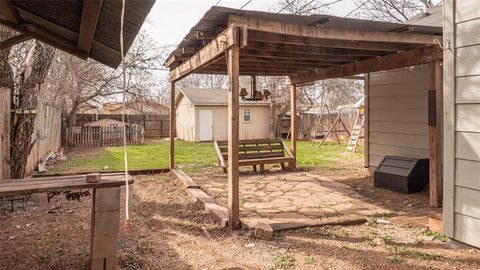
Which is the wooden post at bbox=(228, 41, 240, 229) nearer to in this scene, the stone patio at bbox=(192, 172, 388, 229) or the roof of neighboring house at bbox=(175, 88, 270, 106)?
the stone patio at bbox=(192, 172, 388, 229)

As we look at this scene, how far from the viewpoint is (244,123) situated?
820 inches

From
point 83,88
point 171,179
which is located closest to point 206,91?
point 83,88

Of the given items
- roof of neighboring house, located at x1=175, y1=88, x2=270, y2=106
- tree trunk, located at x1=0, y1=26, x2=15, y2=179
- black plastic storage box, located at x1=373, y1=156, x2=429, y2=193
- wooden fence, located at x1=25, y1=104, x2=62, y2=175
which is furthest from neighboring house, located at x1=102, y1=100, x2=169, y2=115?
black plastic storage box, located at x1=373, y1=156, x2=429, y2=193

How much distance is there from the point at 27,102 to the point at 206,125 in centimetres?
1366

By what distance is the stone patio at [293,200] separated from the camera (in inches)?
186

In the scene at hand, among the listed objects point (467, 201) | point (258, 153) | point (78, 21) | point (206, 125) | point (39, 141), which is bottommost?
point (467, 201)

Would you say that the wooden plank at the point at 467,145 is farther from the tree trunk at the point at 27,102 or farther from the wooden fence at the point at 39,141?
the wooden fence at the point at 39,141

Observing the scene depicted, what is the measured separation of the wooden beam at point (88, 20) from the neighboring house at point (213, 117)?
15.5m

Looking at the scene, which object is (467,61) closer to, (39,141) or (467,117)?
(467,117)

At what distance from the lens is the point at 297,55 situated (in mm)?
6172

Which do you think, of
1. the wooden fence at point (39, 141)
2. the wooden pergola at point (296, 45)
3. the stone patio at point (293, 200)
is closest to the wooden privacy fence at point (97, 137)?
the wooden fence at point (39, 141)

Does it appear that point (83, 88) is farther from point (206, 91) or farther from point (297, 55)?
point (297, 55)

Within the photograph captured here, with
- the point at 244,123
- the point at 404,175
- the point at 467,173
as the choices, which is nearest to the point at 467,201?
the point at 467,173

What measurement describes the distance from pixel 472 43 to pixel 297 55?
3.08m
